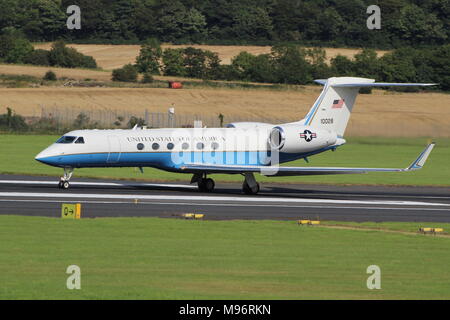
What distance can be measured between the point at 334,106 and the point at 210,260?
22.5m

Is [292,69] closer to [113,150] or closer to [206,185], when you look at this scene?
[206,185]

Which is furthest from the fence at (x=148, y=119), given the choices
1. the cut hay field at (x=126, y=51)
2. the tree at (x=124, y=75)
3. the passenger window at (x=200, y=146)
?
the passenger window at (x=200, y=146)

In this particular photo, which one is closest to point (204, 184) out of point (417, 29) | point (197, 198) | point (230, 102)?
point (197, 198)

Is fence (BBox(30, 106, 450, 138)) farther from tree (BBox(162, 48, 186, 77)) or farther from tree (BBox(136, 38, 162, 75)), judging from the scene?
tree (BBox(162, 48, 186, 77))

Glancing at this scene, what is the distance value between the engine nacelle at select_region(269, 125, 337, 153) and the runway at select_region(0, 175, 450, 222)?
2.01m

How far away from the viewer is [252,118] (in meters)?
91.4

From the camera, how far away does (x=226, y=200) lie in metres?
37.9

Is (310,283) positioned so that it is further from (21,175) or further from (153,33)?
(153,33)

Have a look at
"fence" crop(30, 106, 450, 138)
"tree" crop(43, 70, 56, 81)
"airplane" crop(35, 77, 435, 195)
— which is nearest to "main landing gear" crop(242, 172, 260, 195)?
"airplane" crop(35, 77, 435, 195)

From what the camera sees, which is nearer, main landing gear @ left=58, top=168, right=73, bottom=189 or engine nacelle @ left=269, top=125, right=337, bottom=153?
main landing gear @ left=58, top=168, right=73, bottom=189

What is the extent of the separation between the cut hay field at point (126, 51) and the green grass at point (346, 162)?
4423 cm

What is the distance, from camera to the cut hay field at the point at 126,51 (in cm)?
11506

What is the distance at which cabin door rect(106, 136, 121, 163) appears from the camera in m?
39.6

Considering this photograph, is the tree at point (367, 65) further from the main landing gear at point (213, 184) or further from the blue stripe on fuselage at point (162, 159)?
the main landing gear at point (213, 184)
